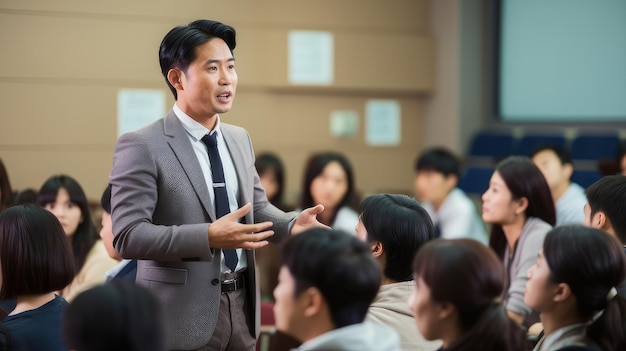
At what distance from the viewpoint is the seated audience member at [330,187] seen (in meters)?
5.38

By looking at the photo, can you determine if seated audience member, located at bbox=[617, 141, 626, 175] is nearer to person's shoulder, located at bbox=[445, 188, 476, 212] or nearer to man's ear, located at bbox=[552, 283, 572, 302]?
person's shoulder, located at bbox=[445, 188, 476, 212]

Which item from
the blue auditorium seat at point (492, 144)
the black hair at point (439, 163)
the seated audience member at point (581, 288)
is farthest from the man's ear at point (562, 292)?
the blue auditorium seat at point (492, 144)

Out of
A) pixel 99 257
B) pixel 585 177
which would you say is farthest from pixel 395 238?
pixel 585 177

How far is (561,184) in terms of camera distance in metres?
5.16

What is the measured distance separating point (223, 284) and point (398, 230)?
1.74 feet

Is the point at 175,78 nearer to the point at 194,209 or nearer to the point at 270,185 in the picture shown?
the point at 194,209

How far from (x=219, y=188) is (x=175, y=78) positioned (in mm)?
374

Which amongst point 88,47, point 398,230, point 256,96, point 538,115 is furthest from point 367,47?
point 398,230

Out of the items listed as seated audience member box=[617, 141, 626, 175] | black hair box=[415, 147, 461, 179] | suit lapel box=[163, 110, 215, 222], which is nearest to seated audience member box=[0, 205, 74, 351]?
suit lapel box=[163, 110, 215, 222]

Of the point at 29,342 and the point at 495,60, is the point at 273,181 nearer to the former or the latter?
the point at 495,60

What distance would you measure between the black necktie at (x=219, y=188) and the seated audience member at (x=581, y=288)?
2.83ft

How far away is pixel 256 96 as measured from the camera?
6520 millimetres

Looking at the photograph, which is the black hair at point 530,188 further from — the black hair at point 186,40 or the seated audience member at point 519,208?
the black hair at point 186,40

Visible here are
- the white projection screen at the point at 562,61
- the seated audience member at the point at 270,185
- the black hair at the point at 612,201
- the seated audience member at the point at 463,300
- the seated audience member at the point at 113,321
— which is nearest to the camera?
the seated audience member at the point at 113,321
